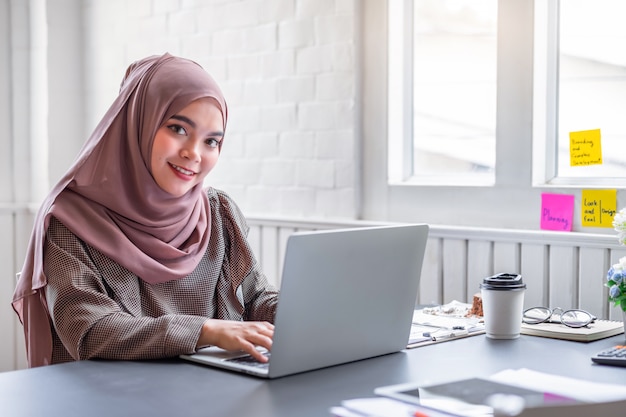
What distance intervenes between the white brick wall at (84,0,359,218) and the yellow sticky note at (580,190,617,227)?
0.87 meters

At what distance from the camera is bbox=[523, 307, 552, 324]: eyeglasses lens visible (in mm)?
2035

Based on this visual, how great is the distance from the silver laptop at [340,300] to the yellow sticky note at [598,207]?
0.88 metres

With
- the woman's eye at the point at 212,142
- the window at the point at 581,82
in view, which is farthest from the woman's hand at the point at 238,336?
the window at the point at 581,82

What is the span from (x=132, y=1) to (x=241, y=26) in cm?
69

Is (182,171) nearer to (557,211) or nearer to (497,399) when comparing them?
(497,399)

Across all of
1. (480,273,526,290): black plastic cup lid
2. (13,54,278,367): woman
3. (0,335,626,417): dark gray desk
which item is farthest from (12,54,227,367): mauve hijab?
(480,273,526,290): black plastic cup lid

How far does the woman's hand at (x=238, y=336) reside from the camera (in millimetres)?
1618

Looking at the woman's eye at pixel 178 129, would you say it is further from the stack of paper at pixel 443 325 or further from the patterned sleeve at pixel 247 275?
the stack of paper at pixel 443 325

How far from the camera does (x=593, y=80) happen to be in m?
2.54

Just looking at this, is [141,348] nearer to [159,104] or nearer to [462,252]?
[159,104]

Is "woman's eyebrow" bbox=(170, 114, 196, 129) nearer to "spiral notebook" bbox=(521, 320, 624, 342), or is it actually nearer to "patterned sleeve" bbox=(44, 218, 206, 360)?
"patterned sleeve" bbox=(44, 218, 206, 360)

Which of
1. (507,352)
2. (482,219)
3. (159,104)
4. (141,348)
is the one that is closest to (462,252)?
(482,219)

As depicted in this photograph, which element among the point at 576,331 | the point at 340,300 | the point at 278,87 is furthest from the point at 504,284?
the point at 278,87

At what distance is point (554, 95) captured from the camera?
8.56 feet
